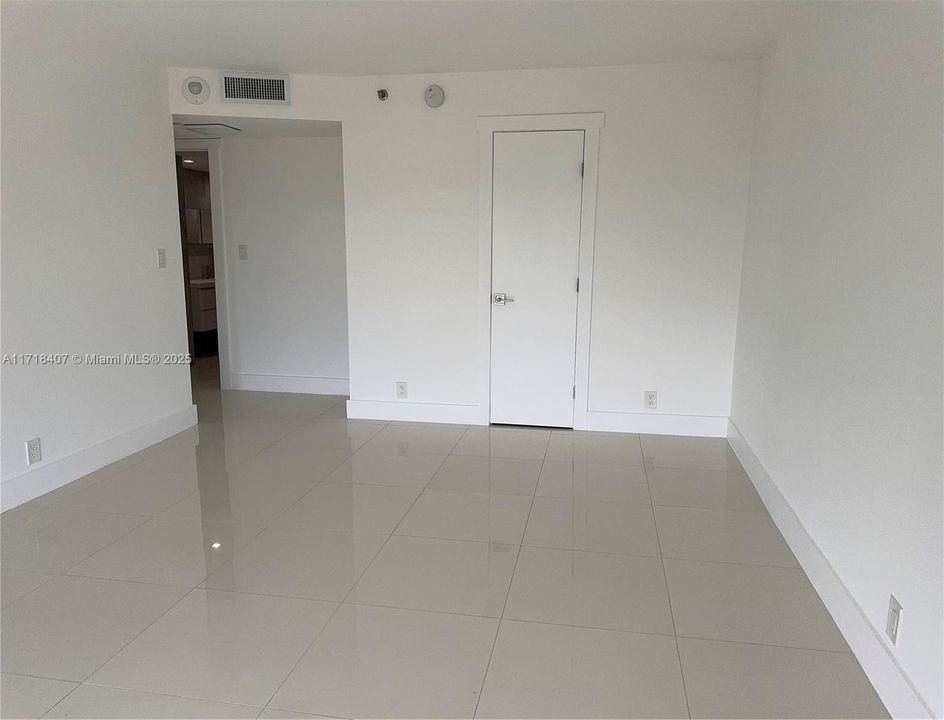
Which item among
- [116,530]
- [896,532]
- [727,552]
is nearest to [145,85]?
[116,530]

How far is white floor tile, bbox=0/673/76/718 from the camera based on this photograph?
177cm

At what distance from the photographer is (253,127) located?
15.5ft

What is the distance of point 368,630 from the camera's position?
214 cm

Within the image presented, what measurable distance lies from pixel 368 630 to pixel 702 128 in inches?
139

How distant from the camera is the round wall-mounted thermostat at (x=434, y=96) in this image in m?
4.19

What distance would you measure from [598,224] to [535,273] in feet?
1.74

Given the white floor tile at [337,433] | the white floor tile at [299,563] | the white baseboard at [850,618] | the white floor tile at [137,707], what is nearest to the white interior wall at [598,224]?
the white floor tile at [337,433]

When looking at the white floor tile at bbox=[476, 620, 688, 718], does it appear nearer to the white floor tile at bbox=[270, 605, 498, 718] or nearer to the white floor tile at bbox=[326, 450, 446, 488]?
the white floor tile at bbox=[270, 605, 498, 718]

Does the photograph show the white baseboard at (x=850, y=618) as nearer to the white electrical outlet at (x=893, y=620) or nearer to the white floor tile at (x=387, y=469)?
the white electrical outlet at (x=893, y=620)

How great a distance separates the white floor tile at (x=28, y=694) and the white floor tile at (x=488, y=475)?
6.21 feet

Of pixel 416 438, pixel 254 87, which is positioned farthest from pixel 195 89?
pixel 416 438

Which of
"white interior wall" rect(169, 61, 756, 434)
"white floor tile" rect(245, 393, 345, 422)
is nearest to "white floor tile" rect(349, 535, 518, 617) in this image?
"white interior wall" rect(169, 61, 756, 434)

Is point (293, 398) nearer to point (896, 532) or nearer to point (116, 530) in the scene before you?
point (116, 530)

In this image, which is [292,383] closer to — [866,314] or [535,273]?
[535,273]
